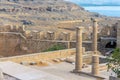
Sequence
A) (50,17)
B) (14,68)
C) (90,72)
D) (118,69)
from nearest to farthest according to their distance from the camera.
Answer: (118,69), (14,68), (90,72), (50,17)

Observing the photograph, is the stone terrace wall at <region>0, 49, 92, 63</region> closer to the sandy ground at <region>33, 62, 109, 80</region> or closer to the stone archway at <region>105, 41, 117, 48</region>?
the sandy ground at <region>33, 62, 109, 80</region>

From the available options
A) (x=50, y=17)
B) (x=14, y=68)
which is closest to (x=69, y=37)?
(x=14, y=68)

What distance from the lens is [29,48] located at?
91.4 ft

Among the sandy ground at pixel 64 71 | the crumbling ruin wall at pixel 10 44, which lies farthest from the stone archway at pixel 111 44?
the sandy ground at pixel 64 71

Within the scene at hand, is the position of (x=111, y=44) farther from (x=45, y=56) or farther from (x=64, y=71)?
(x=64, y=71)

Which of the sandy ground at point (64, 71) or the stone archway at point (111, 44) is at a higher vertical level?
the stone archway at point (111, 44)

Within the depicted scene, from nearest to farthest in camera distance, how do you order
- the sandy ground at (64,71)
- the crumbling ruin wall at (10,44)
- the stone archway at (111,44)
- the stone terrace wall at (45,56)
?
the sandy ground at (64,71), the stone terrace wall at (45,56), the stone archway at (111,44), the crumbling ruin wall at (10,44)

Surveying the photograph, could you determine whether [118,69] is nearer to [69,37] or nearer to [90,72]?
[90,72]

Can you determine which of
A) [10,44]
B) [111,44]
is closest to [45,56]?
[111,44]

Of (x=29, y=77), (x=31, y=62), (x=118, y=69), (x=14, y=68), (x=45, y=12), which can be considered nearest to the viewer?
(x=118, y=69)

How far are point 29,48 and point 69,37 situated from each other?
295 cm

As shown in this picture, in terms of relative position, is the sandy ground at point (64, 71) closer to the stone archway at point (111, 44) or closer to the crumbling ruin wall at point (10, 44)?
the stone archway at point (111, 44)

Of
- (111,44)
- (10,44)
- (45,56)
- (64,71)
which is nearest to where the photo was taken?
(64,71)

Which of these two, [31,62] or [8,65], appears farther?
[31,62]
